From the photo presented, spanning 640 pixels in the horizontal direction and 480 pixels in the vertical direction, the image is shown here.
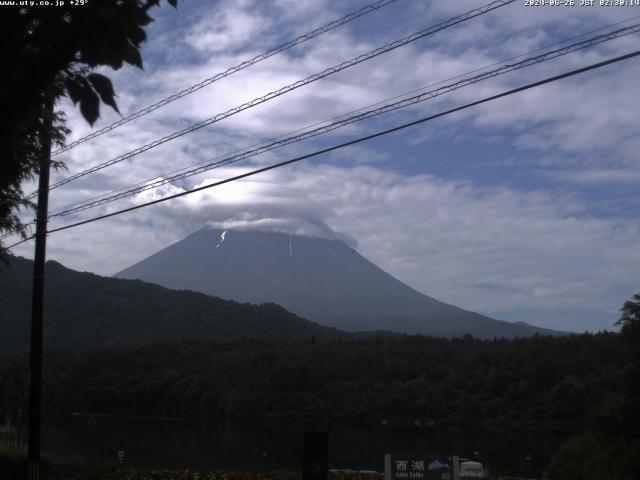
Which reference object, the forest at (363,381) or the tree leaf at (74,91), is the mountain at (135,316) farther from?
the tree leaf at (74,91)

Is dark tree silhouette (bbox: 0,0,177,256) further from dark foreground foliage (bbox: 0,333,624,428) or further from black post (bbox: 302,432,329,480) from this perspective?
dark foreground foliage (bbox: 0,333,624,428)

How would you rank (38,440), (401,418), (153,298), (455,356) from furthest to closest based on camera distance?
(153,298) < (455,356) < (401,418) < (38,440)

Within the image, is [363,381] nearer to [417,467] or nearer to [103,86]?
[417,467]

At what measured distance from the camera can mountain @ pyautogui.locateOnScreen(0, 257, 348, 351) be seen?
11000 centimetres

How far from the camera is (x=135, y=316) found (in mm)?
124438

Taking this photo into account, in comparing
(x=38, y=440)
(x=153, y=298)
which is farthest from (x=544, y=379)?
(x=153, y=298)

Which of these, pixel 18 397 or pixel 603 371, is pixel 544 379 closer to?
pixel 603 371

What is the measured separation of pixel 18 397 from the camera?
70.3 feet

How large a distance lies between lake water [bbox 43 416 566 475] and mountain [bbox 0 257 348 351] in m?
44.5

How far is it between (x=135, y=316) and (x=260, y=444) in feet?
276

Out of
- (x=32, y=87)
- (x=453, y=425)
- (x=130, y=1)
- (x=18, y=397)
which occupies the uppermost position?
(x=130, y=1)

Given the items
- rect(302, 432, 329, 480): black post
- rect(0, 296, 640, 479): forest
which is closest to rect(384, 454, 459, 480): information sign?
rect(302, 432, 329, 480): black post

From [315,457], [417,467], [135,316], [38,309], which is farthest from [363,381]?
[315,457]

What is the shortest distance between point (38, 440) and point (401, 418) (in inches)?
2265
